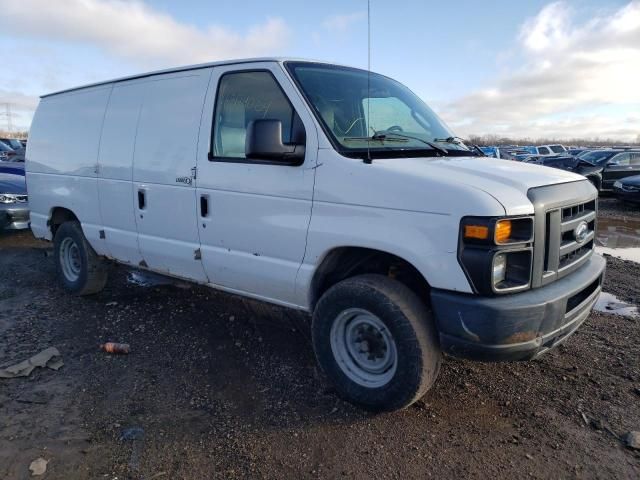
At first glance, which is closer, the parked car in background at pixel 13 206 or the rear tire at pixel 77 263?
the rear tire at pixel 77 263

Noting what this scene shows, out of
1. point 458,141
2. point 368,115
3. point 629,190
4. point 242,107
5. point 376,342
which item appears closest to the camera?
point 376,342

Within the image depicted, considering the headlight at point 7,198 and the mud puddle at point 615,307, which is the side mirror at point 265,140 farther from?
the headlight at point 7,198

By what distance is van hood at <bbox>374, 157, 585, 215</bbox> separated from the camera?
110 inches

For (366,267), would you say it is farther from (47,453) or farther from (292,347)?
(47,453)

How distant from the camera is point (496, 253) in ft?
8.81

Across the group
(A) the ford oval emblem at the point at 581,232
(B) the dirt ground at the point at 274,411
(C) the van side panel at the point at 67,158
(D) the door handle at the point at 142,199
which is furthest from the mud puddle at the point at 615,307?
(C) the van side panel at the point at 67,158

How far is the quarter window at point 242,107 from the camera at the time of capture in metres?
3.63

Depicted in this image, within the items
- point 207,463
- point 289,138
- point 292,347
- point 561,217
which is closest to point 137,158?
point 289,138

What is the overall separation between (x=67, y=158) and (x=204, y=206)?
2351mm

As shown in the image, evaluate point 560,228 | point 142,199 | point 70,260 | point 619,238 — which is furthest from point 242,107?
point 619,238

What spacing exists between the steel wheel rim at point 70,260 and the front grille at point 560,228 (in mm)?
4897

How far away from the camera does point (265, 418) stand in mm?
3273

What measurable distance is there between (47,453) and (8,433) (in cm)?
41

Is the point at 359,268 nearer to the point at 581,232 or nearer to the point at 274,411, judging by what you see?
the point at 274,411
